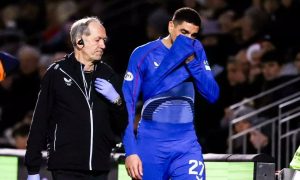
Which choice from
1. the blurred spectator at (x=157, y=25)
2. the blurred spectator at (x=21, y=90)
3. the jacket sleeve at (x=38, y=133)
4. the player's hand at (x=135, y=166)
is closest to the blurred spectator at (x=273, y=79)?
the blurred spectator at (x=157, y=25)

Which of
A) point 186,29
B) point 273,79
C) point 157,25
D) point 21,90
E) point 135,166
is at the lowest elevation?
point 135,166

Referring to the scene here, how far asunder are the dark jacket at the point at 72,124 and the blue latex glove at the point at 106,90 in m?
0.06

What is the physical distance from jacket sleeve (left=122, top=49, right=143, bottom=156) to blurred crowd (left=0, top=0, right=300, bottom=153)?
318cm

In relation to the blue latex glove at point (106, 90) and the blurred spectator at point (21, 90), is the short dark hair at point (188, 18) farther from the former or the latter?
the blurred spectator at point (21, 90)

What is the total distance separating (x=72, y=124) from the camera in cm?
687

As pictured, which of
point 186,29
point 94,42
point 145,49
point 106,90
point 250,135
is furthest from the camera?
point 250,135

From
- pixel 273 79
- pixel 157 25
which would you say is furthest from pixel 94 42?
pixel 157 25

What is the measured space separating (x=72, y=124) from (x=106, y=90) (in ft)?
1.11

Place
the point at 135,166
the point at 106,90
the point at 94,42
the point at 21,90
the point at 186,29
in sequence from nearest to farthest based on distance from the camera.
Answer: the point at 106,90, the point at 94,42, the point at 135,166, the point at 186,29, the point at 21,90

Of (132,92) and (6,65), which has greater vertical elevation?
(6,65)

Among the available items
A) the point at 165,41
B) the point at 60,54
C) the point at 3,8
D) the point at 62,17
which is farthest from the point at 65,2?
the point at 165,41

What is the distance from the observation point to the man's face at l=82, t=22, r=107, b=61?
23.0 ft

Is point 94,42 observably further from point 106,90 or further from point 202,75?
point 202,75

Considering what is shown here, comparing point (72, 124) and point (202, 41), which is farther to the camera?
point (202, 41)
